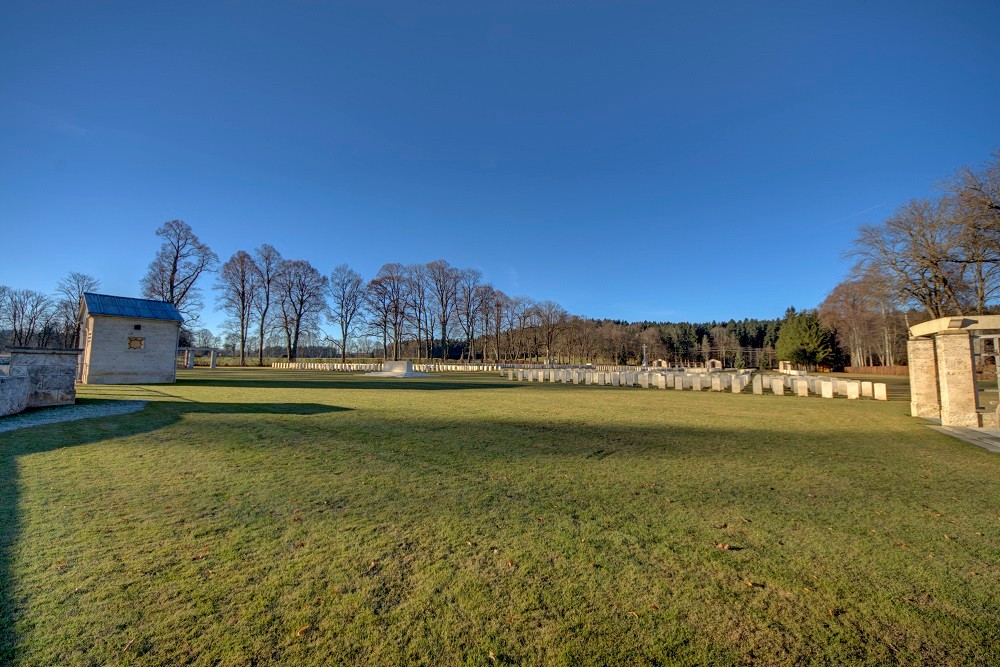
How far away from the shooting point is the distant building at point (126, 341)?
20297 millimetres

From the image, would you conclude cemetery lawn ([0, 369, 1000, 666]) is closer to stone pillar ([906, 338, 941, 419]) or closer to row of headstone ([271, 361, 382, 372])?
stone pillar ([906, 338, 941, 419])

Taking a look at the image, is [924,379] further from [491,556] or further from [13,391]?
[13,391]

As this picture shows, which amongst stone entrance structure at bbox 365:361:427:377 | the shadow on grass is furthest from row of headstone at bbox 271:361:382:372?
the shadow on grass

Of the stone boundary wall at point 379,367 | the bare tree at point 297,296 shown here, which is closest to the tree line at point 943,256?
the stone boundary wall at point 379,367

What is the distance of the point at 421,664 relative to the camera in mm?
2045

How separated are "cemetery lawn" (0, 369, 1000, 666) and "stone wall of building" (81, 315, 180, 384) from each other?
17820mm

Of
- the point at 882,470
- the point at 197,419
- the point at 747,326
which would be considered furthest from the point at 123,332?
the point at 747,326

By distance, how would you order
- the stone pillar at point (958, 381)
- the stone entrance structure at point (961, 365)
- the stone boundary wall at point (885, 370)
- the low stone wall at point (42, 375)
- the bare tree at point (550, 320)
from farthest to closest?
the bare tree at point (550, 320) → the stone boundary wall at point (885, 370) → the low stone wall at point (42, 375) → the stone pillar at point (958, 381) → the stone entrance structure at point (961, 365)

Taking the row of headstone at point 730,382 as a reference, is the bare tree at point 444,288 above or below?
above

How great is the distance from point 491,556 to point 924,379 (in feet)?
45.4

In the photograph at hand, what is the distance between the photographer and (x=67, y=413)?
391 inches

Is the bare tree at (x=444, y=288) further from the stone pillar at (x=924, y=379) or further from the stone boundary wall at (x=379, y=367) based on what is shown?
the stone pillar at (x=924, y=379)

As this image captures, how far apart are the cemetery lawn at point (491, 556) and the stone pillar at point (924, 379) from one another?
5793 millimetres

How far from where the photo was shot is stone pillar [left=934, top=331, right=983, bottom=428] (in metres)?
9.11
